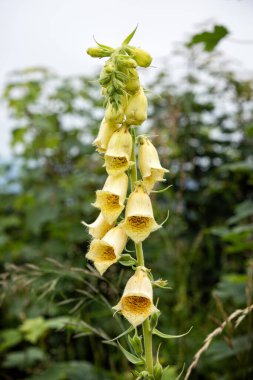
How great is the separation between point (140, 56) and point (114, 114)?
0.66 ft

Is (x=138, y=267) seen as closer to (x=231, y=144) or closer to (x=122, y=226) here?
(x=122, y=226)

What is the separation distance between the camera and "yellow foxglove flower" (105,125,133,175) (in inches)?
57.4

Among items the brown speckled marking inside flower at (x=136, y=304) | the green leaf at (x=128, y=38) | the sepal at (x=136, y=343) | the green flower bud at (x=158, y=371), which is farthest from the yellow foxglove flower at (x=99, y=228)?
the green leaf at (x=128, y=38)

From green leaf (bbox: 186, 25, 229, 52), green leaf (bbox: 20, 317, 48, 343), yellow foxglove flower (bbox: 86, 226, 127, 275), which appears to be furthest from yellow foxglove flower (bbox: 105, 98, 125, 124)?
green leaf (bbox: 20, 317, 48, 343)

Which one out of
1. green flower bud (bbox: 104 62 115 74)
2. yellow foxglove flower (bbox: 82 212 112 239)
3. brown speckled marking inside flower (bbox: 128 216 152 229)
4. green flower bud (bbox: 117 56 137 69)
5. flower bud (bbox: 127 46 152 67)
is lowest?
yellow foxglove flower (bbox: 82 212 112 239)

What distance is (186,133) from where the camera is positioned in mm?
4719

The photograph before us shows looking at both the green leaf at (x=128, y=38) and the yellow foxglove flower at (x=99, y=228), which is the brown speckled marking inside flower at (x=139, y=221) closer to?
the yellow foxglove flower at (x=99, y=228)

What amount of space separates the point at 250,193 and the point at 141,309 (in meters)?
3.09

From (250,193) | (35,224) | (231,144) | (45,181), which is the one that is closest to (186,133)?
(231,144)

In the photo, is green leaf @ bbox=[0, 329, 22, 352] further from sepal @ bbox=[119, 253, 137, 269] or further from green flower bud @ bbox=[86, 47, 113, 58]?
green flower bud @ bbox=[86, 47, 113, 58]

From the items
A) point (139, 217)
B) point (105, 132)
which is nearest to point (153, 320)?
point (139, 217)

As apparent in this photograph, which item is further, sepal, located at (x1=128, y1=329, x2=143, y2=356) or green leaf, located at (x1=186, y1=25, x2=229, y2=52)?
green leaf, located at (x1=186, y1=25, x2=229, y2=52)

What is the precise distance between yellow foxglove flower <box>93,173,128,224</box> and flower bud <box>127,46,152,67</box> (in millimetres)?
357

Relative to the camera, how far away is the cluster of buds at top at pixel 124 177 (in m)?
1.42
